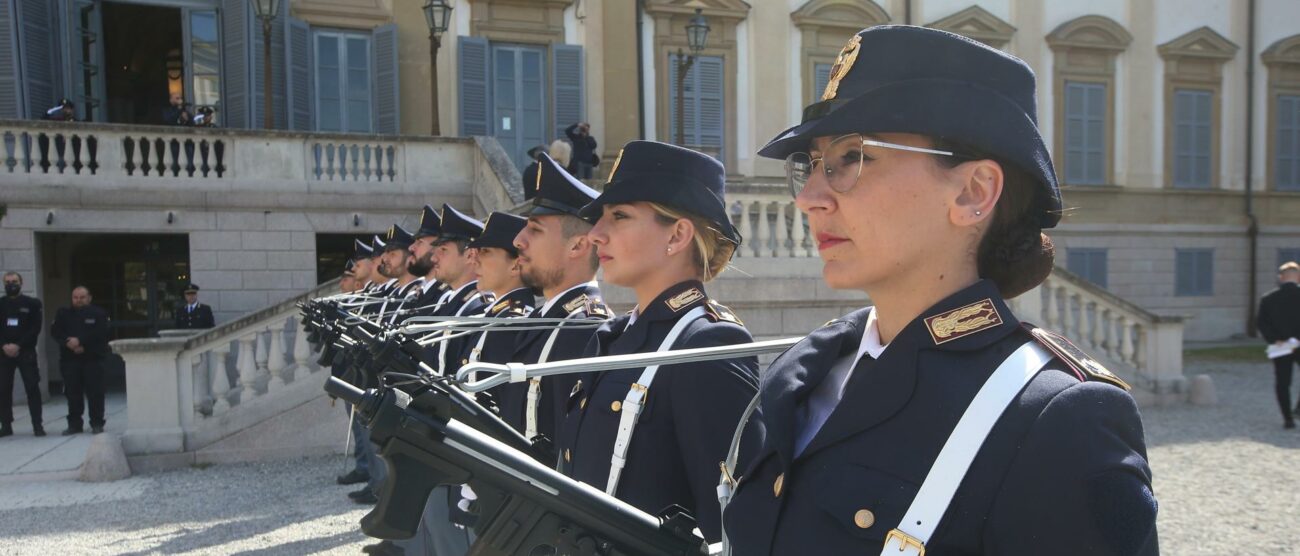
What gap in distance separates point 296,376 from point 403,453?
8.78m

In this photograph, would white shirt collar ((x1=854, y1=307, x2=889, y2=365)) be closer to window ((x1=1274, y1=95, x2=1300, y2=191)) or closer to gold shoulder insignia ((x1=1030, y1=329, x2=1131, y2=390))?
gold shoulder insignia ((x1=1030, y1=329, x2=1131, y2=390))

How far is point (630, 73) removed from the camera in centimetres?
1823

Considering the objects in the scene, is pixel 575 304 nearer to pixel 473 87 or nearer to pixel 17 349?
pixel 17 349

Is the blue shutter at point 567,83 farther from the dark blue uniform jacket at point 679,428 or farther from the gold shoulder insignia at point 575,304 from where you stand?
the dark blue uniform jacket at point 679,428

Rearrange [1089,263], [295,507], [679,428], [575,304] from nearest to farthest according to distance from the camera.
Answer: [679,428]
[575,304]
[295,507]
[1089,263]

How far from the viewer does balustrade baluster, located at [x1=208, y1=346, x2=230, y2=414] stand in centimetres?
933

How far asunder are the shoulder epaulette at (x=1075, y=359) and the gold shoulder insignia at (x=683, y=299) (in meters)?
1.45

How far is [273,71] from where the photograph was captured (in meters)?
16.2

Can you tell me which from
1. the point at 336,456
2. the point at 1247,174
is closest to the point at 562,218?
the point at 336,456

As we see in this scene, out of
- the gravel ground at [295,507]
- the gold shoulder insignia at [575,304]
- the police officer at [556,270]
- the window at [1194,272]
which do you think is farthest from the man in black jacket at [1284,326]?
the window at [1194,272]

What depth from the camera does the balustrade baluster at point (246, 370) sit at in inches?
376

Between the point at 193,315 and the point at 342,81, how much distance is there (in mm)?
6150

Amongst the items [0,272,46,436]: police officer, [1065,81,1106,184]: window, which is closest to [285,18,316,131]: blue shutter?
[0,272,46,436]: police officer

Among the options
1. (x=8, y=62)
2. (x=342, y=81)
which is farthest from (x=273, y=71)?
(x=8, y=62)
